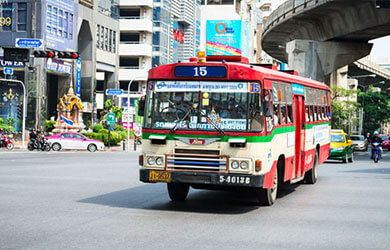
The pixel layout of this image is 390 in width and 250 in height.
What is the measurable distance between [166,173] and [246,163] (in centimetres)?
152

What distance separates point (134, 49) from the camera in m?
100

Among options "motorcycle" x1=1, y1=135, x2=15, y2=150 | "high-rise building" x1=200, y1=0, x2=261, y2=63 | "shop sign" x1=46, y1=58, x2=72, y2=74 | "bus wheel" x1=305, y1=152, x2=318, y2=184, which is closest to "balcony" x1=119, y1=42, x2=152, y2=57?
"shop sign" x1=46, y1=58, x2=72, y2=74

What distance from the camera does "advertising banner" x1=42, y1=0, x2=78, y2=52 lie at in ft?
220

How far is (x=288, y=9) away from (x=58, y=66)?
3181cm

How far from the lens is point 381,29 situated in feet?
132

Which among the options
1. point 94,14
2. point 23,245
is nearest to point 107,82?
point 94,14

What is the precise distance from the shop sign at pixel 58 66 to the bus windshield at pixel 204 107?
56.2m

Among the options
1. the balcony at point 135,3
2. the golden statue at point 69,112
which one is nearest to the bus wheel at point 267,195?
the golden statue at point 69,112

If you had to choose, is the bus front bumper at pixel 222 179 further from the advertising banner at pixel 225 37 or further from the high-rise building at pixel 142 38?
the advertising banner at pixel 225 37

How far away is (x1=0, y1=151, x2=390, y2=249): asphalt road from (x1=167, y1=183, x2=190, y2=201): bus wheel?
0.26 metres

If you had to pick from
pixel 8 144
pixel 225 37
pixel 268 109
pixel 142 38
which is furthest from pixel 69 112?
pixel 225 37

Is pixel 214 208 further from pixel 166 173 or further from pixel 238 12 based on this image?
pixel 238 12

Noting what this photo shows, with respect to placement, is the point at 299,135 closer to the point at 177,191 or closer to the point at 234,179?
the point at 177,191

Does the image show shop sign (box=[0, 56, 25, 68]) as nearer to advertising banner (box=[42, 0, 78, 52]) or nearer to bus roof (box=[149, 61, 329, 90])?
advertising banner (box=[42, 0, 78, 52])
